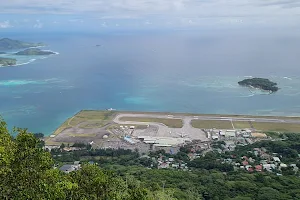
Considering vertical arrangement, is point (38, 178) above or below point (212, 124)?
above

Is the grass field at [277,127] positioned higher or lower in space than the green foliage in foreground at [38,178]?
lower

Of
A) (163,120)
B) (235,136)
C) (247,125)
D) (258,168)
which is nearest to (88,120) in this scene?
(163,120)

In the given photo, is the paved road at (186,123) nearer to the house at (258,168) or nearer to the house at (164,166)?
the house at (164,166)

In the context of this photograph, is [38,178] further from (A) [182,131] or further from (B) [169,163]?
(A) [182,131]

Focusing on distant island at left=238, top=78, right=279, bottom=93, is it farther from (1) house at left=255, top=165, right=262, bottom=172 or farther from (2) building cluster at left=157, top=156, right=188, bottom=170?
(2) building cluster at left=157, top=156, right=188, bottom=170

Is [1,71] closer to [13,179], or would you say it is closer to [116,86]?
[116,86]

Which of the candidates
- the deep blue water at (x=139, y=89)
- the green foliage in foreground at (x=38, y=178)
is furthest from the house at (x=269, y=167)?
the green foliage in foreground at (x=38, y=178)
